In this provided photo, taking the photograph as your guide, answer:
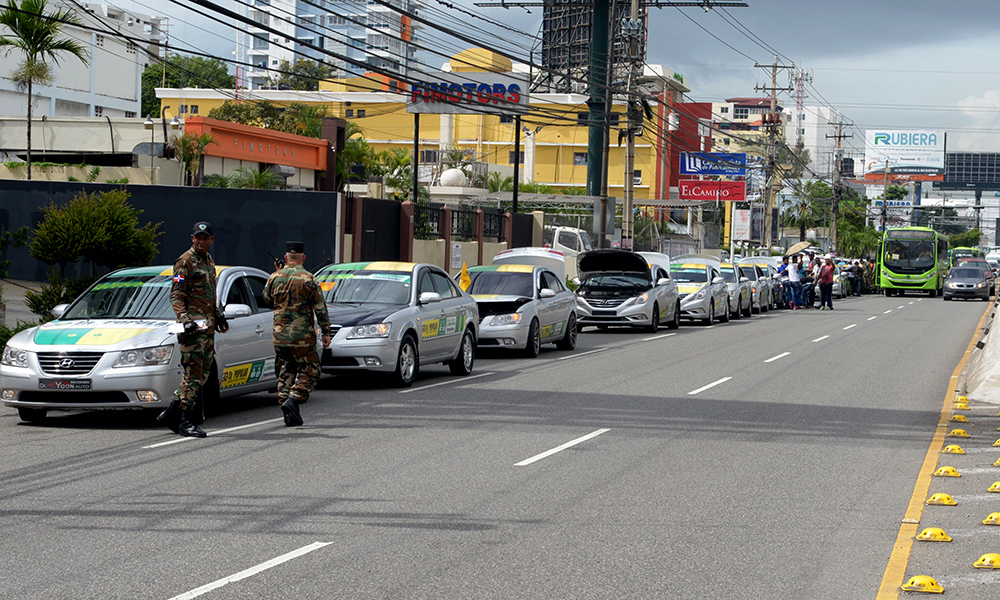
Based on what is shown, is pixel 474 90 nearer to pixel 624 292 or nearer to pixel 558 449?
pixel 624 292

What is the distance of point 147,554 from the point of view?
642 cm

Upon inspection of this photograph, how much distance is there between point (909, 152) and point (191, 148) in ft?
459

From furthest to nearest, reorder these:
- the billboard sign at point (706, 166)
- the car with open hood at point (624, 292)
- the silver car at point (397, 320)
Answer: the billboard sign at point (706, 166)
the car with open hood at point (624, 292)
the silver car at point (397, 320)

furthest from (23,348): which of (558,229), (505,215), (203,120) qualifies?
(558,229)

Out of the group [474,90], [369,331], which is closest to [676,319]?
[474,90]

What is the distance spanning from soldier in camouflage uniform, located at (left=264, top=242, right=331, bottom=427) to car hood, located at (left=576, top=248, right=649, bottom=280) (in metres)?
17.0

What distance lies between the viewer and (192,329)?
34.0 ft

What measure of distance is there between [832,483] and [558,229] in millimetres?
34135

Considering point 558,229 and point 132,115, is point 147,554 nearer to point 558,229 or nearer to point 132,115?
point 558,229

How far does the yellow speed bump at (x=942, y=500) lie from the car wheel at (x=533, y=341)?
38.4 feet

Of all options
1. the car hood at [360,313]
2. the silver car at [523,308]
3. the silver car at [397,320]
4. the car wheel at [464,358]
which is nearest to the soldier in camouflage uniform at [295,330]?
the silver car at [397,320]

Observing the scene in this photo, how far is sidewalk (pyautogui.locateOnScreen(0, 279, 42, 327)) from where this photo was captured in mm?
20250

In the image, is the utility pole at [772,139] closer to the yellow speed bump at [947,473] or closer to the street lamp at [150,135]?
the street lamp at [150,135]

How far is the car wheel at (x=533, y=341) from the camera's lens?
19.8 meters
